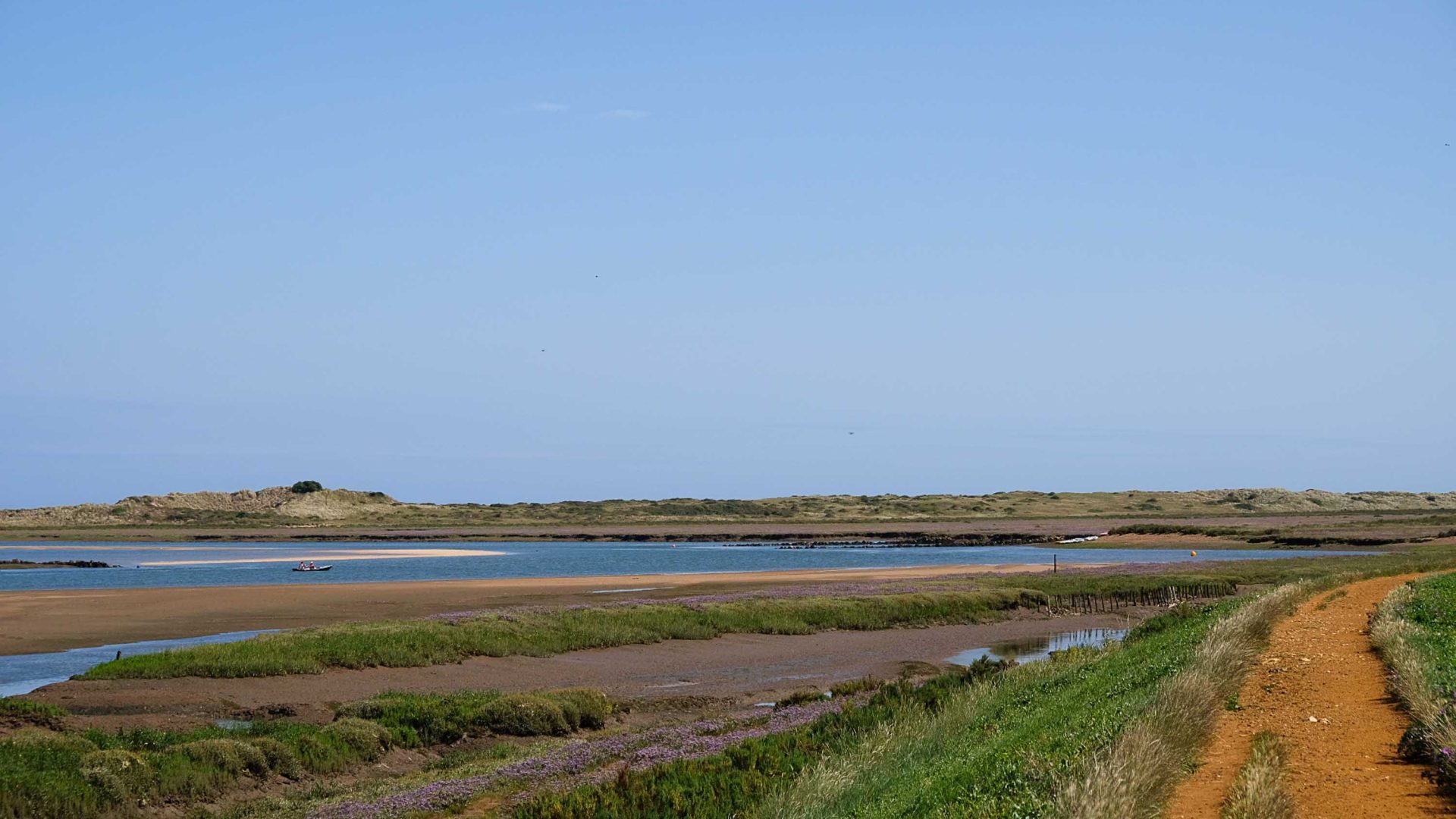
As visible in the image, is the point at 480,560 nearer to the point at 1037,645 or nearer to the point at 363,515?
the point at 1037,645

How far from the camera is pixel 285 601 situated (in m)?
53.0

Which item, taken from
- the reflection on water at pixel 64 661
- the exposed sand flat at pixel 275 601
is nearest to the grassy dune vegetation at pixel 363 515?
the exposed sand flat at pixel 275 601

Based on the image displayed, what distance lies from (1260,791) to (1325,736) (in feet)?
10.3

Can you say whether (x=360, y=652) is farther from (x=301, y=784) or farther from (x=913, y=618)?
(x=913, y=618)

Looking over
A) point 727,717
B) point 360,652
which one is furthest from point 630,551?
point 727,717

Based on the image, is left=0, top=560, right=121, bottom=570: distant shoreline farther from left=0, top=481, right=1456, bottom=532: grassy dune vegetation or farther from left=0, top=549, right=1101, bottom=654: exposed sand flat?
left=0, top=481, right=1456, bottom=532: grassy dune vegetation

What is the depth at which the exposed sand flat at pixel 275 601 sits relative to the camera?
41031 millimetres

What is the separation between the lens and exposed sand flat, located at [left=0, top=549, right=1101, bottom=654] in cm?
4103

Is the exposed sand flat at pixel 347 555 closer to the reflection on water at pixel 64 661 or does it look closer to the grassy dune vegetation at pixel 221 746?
the reflection on water at pixel 64 661

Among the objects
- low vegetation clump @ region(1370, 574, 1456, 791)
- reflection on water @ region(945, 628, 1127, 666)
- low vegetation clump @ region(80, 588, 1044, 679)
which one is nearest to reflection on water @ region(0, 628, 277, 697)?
low vegetation clump @ region(80, 588, 1044, 679)

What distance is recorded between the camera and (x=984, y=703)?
802 inches

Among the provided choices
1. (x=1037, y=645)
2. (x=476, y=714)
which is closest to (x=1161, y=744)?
(x=476, y=714)

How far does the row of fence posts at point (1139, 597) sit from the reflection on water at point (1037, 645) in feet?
22.6

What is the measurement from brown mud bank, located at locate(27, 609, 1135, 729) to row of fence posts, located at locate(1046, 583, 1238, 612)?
7132 millimetres
